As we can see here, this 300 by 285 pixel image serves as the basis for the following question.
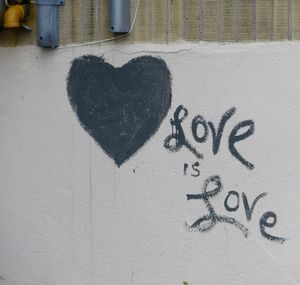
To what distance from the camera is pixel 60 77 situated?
559 cm

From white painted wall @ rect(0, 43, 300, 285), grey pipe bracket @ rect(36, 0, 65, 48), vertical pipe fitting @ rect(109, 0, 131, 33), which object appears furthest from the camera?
grey pipe bracket @ rect(36, 0, 65, 48)

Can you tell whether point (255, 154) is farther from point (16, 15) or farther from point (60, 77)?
point (16, 15)

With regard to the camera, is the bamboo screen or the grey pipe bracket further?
the grey pipe bracket

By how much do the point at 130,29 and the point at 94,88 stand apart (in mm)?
498

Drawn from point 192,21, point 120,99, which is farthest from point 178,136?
point 192,21

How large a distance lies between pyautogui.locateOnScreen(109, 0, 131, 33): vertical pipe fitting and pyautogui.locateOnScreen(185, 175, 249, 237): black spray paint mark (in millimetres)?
1189

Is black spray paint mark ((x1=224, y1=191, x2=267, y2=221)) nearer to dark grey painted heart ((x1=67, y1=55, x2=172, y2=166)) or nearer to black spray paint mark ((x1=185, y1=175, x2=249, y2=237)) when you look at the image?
black spray paint mark ((x1=185, y1=175, x2=249, y2=237))

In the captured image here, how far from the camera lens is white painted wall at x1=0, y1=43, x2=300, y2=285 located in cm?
500

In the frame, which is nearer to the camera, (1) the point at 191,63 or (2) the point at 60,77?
(1) the point at 191,63

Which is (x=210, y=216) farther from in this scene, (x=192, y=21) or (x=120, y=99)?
(x=192, y=21)

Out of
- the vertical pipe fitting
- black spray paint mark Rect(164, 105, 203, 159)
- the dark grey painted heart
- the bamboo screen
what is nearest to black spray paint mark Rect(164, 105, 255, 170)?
black spray paint mark Rect(164, 105, 203, 159)

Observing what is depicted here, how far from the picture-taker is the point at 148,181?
17.5 feet

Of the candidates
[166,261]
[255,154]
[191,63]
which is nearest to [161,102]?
[191,63]

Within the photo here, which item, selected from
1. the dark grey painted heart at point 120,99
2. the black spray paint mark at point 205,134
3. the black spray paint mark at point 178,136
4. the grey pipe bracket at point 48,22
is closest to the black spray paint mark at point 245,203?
the black spray paint mark at point 205,134
